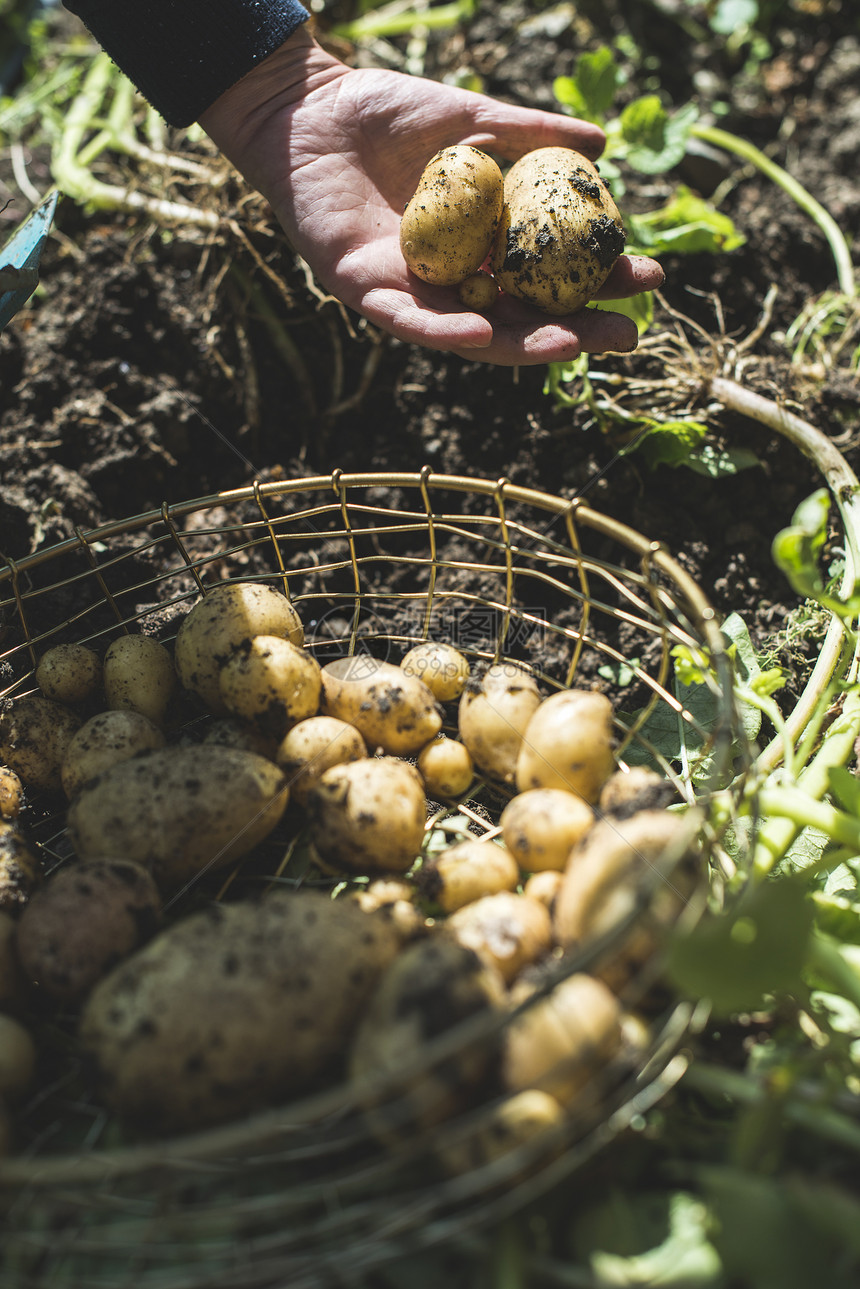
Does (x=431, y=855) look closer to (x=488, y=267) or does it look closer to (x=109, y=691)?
(x=109, y=691)

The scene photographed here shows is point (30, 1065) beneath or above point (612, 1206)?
above

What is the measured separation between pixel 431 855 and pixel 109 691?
72 cm

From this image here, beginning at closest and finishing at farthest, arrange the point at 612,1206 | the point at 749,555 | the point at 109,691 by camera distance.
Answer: the point at 612,1206, the point at 109,691, the point at 749,555

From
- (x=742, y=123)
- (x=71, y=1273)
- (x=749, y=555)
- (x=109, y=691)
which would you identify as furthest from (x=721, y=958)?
(x=742, y=123)

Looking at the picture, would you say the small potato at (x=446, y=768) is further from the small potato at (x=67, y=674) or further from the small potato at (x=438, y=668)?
the small potato at (x=67, y=674)

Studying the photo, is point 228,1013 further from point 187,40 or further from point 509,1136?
point 187,40

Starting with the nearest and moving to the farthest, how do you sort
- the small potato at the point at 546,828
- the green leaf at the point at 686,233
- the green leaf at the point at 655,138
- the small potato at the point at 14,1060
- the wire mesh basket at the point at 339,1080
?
the wire mesh basket at the point at 339,1080
the small potato at the point at 14,1060
the small potato at the point at 546,828
the green leaf at the point at 686,233
the green leaf at the point at 655,138

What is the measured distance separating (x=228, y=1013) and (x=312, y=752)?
0.48 meters

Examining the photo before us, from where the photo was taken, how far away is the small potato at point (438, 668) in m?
1.55

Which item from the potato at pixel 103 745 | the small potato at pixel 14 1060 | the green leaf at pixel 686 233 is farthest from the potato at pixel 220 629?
the green leaf at pixel 686 233

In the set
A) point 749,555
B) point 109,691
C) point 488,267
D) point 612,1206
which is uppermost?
point 488,267

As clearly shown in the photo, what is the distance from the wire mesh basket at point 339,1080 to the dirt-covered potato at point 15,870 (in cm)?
14

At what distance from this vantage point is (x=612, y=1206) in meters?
0.94

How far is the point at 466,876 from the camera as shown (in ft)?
3.98
